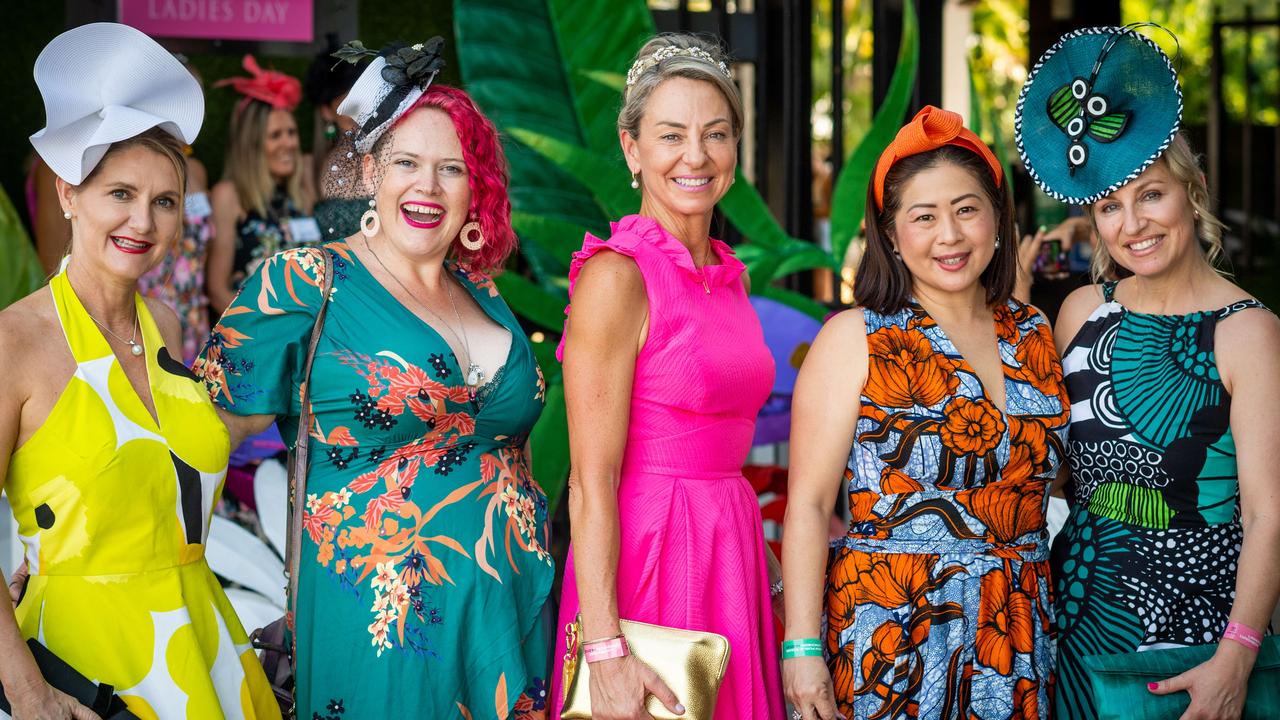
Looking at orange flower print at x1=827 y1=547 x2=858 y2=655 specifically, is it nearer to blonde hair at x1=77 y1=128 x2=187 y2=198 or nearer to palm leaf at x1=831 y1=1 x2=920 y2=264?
blonde hair at x1=77 y1=128 x2=187 y2=198

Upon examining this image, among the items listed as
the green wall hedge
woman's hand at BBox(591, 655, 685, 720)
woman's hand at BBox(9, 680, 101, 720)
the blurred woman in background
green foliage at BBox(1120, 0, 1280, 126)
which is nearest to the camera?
A: woman's hand at BBox(9, 680, 101, 720)

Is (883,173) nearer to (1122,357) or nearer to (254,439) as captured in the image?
(1122,357)

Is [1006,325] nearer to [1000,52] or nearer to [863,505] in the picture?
[863,505]

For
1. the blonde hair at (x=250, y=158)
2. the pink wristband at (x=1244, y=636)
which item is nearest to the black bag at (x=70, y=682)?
the pink wristband at (x=1244, y=636)

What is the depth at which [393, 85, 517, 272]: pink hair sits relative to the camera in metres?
2.39

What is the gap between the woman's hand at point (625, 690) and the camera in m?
2.02

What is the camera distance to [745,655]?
2.22 m

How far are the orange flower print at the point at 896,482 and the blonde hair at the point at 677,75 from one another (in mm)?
670

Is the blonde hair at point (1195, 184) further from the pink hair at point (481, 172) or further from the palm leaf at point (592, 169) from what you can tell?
the palm leaf at point (592, 169)

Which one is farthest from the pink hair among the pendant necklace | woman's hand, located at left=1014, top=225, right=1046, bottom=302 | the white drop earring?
woman's hand, located at left=1014, top=225, right=1046, bottom=302

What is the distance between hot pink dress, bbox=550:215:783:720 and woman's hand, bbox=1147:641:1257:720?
0.70m

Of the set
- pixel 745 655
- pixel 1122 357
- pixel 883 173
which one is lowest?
pixel 745 655

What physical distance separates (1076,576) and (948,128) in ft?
2.79

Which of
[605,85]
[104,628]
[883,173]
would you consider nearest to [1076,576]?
[883,173]
